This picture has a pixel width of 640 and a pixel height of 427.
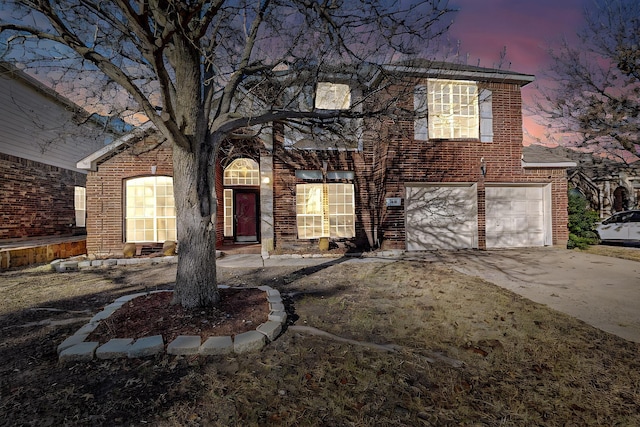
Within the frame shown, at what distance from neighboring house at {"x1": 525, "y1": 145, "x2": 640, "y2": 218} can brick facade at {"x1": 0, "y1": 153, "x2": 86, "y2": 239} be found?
1879 centimetres

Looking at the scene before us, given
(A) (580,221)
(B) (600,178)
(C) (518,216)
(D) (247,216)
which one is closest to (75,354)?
(D) (247,216)

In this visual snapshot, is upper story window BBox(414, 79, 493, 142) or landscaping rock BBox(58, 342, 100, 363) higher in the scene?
upper story window BBox(414, 79, 493, 142)

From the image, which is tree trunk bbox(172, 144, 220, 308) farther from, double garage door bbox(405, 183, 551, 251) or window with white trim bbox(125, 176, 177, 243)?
double garage door bbox(405, 183, 551, 251)

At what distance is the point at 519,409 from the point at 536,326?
1917 millimetres

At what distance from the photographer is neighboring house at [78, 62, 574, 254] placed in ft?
30.7

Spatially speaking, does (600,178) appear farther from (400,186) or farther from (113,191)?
(113,191)

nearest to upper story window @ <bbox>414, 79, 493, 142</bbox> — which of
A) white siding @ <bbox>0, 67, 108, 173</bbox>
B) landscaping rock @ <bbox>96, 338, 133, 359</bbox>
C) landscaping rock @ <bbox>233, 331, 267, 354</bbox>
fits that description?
landscaping rock @ <bbox>233, 331, 267, 354</bbox>

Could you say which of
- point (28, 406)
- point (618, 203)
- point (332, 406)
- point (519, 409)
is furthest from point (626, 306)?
point (618, 203)

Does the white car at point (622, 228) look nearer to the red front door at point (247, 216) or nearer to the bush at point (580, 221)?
the bush at point (580, 221)

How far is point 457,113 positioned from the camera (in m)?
9.70

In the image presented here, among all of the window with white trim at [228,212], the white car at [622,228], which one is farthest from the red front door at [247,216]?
the white car at [622,228]

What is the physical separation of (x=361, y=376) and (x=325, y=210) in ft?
24.6

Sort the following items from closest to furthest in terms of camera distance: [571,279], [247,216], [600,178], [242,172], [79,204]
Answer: [571,279], [242,172], [79,204], [247,216], [600,178]

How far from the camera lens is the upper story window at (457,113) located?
31.7 ft
